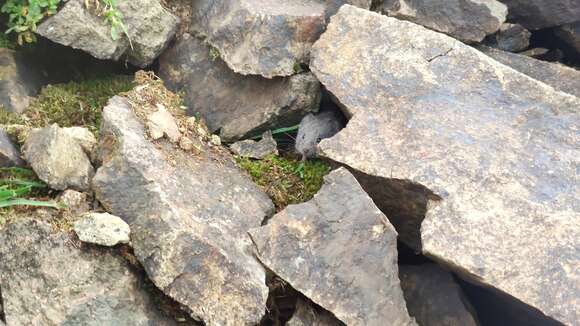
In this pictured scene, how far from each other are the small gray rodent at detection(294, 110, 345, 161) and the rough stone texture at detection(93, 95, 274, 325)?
0.45 m

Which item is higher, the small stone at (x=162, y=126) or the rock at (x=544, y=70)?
the small stone at (x=162, y=126)

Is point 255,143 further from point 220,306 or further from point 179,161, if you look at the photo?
point 220,306

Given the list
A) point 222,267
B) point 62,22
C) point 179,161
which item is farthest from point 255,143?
point 62,22

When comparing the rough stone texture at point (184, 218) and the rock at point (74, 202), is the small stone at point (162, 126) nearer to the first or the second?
the rough stone texture at point (184, 218)

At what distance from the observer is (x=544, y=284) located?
320 cm

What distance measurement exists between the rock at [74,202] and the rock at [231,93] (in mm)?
1092

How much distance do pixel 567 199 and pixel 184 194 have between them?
2.05 m

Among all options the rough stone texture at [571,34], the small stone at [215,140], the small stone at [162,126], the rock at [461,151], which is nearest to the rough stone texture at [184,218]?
the small stone at [162,126]

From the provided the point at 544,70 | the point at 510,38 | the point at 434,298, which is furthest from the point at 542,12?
the point at 434,298

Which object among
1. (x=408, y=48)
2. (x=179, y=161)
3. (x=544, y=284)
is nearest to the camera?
(x=544, y=284)

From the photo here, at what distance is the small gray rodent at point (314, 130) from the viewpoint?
4.06 m

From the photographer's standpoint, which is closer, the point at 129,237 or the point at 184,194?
the point at 129,237

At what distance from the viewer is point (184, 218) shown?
133 inches

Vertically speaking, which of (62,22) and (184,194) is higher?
(62,22)
